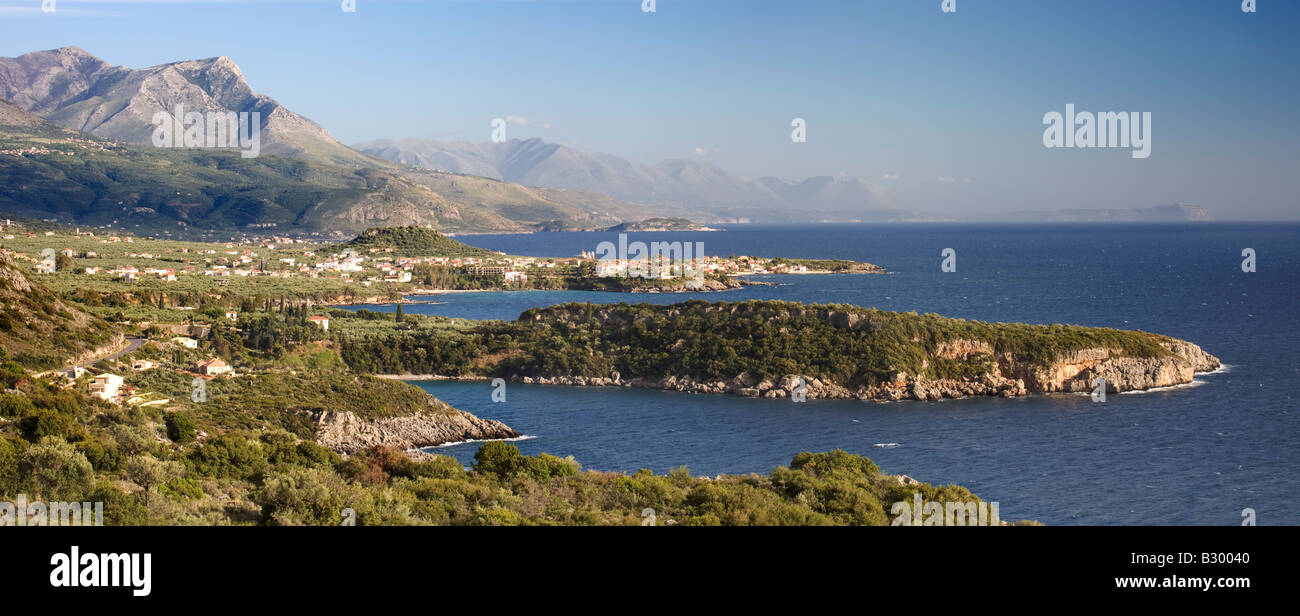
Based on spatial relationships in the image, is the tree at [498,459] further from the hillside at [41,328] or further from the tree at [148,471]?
the hillside at [41,328]

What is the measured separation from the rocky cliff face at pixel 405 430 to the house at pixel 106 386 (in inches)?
254

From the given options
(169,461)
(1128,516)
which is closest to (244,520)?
(169,461)

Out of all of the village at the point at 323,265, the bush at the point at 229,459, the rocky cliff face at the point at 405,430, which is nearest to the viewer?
the bush at the point at 229,459

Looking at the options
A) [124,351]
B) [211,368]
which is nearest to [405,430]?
[211,368]

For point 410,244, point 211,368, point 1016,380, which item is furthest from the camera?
point 410,244

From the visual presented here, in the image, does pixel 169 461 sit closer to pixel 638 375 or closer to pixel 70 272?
pixel 638 375

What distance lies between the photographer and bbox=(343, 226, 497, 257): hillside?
131m

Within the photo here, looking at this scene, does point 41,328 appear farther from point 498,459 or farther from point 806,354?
point 806,354

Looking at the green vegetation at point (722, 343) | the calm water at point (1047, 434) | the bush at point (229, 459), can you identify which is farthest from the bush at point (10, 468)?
the green vegetation at point (722, 343)

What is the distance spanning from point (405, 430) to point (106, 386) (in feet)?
33.4

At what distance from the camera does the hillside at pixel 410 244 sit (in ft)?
431

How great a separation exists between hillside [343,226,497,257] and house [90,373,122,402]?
99.1 meters

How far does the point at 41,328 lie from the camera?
1421 inches
